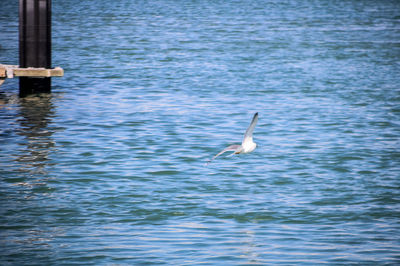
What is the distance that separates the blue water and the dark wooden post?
1.28 m

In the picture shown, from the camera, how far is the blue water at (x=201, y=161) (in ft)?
37.0

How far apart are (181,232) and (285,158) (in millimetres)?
5507

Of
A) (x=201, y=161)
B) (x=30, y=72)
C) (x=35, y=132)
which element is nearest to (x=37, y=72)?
(x=30, y=72)

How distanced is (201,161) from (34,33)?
8192 mm

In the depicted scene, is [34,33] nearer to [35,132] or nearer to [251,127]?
[35,132]

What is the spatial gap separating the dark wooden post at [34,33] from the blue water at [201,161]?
128cm

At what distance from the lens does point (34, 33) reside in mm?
21750

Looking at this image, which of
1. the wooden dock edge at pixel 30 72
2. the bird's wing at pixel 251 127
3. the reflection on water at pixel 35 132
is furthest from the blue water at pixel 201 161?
the bird's wing at pixel 251 127

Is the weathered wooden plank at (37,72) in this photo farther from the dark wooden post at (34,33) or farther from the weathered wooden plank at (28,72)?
the dark wooden post at (34,33)

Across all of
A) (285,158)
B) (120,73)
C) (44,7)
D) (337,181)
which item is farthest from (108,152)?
(120,73)

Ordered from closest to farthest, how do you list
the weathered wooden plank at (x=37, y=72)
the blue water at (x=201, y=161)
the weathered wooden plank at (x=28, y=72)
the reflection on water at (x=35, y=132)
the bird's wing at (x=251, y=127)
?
the bird's wing at (x=251, y=127) → the blue water at (x=201, y=161) → the reflection on water at (x=35, y=132) → the weathered wooden plank at (x=28, y=72) → the weathered wooden plank at (x=37, y=72)

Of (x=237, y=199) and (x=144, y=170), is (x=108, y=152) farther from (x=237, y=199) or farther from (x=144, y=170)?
(x=237, y=199)

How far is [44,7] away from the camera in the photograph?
21.8 meters

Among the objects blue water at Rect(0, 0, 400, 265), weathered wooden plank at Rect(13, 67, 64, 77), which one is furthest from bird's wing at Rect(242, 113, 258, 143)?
weathered wooden plank at Rect(13, 67, 64, 77)
